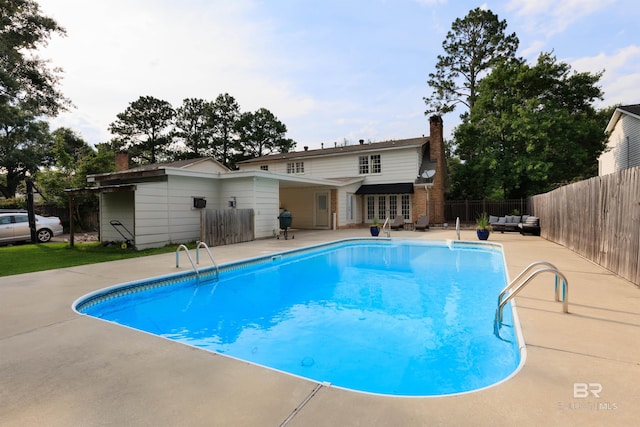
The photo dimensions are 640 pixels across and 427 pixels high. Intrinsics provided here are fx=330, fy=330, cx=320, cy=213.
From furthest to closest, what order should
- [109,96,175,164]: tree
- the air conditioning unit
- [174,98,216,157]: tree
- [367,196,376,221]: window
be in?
1. [174,98,216,157]: tree
2. [109,96,175,164]: tree
3. [367,196,376,221]: window
4. the air conditioning unit

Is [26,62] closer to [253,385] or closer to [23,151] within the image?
[253,385]

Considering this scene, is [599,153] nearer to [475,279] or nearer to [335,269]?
[475,279]

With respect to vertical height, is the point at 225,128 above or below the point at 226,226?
above

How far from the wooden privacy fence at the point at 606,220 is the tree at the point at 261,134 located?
3573cm

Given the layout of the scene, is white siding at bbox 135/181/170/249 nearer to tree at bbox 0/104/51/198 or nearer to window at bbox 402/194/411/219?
window at bbox 402/194/411/219

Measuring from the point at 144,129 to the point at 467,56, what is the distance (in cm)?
3482

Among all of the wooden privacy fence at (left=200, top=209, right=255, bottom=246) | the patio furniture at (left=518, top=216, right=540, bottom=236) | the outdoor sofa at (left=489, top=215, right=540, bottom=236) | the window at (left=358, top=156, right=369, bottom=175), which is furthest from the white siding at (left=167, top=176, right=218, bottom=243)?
the patio furniture at (left=518, top=216, right=540, bottom=236)

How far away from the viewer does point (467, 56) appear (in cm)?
2917

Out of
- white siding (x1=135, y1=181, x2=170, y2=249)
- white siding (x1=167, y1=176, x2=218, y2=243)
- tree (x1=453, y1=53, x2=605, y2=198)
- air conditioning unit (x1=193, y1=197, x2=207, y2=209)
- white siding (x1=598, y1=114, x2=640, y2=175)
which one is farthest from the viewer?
tree (x1=453, y1=53, x2=605, y2=198)

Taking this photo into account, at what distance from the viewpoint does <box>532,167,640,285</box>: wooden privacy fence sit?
599cm

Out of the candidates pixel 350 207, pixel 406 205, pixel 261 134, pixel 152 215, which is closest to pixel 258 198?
pixel 152 215

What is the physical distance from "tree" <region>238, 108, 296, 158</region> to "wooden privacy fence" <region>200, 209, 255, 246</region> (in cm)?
2925

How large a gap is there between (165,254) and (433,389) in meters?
9.60

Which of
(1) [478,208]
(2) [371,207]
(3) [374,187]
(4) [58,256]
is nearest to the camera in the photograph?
(4) [58,256]
